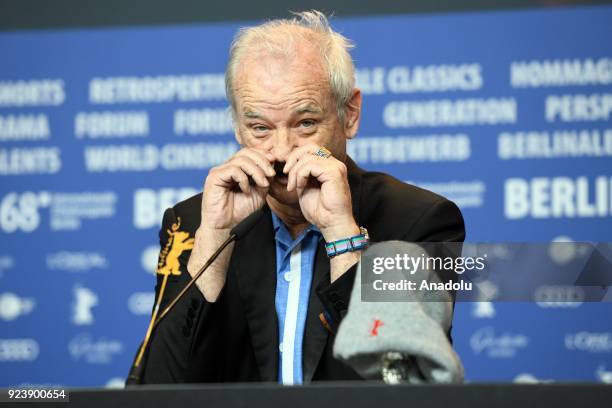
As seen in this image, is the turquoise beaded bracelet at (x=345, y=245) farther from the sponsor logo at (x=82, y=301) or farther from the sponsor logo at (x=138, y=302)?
the sponsor logo at (x=82, y=301)

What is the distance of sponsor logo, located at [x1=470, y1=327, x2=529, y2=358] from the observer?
385 centimetres

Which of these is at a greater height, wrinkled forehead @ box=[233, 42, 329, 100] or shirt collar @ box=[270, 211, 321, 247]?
wrinkled forehead @ box=[233, 42, 329, 100]

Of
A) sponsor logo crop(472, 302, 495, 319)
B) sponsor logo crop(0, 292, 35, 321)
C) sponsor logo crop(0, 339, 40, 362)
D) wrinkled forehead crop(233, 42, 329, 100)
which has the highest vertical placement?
wrinkled forehead crop(233, 42, 329, 100)

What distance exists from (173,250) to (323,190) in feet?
1.64

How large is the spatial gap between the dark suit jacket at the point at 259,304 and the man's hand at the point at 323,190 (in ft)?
0.48

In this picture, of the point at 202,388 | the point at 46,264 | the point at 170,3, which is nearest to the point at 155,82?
the point at 170,3

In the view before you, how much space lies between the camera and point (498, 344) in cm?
386

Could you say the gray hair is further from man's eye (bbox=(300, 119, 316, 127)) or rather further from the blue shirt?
A: the blue shirt

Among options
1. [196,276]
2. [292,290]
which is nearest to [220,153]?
[292,290]

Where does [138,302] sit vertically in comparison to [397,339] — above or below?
below

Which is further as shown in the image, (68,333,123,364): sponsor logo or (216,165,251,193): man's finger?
(68,333,123,364): sponsor logo

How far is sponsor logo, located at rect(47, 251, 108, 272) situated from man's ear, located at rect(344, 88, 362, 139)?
1.79 metres

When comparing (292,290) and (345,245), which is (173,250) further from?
(345,245)

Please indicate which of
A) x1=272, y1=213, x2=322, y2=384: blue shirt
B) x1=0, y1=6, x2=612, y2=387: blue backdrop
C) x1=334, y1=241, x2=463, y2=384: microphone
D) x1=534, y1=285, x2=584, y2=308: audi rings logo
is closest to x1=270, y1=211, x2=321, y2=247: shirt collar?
x1=272, y1=213, x2=322, y2=384: blue shirt
